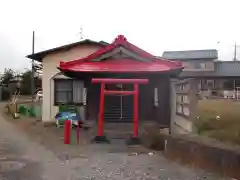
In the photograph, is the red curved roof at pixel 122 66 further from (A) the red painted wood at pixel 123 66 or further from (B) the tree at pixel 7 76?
(B) the tree at pixel 7 76

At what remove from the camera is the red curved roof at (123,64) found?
528 inches

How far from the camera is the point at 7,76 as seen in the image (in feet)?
198

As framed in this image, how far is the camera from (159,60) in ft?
44.4

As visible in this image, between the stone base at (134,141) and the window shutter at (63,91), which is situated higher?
the window shutter at (63,91)

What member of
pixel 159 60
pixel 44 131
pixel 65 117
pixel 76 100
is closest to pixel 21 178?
pixel 159 60

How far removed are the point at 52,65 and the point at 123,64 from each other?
265 inches

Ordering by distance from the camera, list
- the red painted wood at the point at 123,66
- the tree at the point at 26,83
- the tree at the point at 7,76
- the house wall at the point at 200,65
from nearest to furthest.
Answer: the red painted wood at the point at 123,66
the tree at the point at 26,83
the house wall at the point at 200,65
the tree at the point at 7,76

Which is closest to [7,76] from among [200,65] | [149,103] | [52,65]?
[200,65]

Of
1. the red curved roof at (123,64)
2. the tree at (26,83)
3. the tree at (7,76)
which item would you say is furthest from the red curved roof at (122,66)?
the tree at (7,76)

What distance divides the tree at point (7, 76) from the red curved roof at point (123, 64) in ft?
158

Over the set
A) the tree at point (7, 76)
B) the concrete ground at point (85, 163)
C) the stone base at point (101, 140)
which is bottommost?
the concrete ground at point (85, 163)

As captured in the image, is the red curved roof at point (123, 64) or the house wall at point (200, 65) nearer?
the red curved roof at point (123, 64)

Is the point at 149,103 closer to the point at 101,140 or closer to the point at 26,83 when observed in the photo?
the point at 101,140

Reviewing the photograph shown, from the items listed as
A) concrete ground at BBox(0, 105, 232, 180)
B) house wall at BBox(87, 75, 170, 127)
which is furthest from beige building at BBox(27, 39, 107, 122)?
concrete ground at BBox(0, 105, 232, 180)
